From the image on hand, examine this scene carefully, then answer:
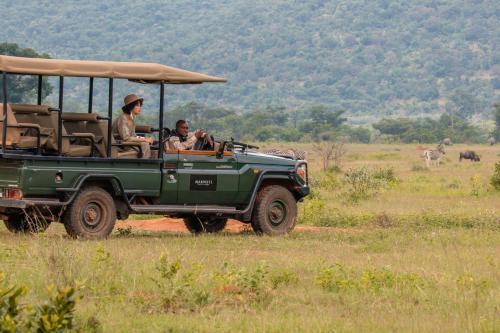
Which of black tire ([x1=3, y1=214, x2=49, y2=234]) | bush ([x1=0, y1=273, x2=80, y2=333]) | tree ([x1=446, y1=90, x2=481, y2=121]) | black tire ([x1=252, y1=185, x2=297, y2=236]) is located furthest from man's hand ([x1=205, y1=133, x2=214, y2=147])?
tree ([x1=446, y1=90, x2=481, y2=121])

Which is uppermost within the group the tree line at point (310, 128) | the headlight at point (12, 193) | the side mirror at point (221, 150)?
the side mirror at point (221, 150)

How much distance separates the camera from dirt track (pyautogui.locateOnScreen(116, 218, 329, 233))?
16969mm

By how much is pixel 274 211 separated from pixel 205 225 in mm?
1005

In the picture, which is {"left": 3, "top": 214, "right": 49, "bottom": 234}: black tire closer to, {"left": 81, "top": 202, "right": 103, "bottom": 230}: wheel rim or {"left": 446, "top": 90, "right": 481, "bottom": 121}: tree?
{"left": 81, "top": 202, "right": 103, "bottom": 230}: wheel rim

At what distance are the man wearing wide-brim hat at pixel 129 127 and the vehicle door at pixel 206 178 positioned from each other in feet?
1.41

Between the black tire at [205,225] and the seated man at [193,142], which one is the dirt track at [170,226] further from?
the seated man at [193,142]

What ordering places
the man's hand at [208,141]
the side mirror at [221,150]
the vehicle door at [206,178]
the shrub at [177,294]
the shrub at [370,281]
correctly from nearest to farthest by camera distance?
1. the shrub at [177,294]
2. the shrub at [370,281]
3. the vehicle door at [206,178]
4. the side mirror at [221,150]
5. the man's hand at [208,141]

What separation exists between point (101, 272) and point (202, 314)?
1585 mm

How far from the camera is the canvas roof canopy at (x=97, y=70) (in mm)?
13742

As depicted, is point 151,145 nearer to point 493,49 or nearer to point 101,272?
point 101,272

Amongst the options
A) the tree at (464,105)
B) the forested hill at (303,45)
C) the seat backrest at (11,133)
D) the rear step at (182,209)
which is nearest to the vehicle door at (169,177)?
the rear step at (182,209)

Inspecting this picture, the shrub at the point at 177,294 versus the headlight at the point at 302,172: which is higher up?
the headlight at the point at 302,172

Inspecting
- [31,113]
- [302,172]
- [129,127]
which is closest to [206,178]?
[129,127]

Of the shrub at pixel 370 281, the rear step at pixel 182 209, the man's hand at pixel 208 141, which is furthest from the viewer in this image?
the man's hand at pixel 208 141
